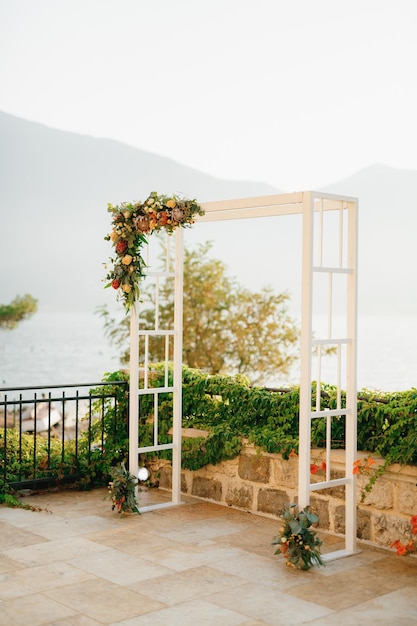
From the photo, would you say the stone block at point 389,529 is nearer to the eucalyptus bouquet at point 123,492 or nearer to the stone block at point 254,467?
the stone block at point 254,467

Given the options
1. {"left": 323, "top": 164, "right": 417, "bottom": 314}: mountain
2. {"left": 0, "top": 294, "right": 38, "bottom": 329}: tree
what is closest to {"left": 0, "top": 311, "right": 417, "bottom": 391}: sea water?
{"left": 0, "top": 294, "right": 38, "bottom": 329}: tree

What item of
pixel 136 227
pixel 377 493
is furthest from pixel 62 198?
pixel 377 493

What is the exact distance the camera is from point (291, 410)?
5781 mm

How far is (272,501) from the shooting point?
5.76 meters

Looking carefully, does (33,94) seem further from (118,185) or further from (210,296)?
(210,296)

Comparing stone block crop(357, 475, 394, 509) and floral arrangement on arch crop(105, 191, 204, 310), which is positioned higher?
floral arrangement on arch crop(105, 191, 204, 310)

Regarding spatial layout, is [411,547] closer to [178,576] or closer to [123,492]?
[178,576]

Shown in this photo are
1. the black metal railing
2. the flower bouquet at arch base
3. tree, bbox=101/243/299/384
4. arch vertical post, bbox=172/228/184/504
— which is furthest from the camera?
Answer: tree, bbox=101/243/299/384

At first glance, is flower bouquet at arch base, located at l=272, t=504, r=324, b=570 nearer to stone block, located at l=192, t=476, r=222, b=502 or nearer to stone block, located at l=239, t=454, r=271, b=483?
stone block, located at l=239, t=454, r=271, b=483

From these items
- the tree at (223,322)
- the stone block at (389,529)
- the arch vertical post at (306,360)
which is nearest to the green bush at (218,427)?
the stone block at (389,529)

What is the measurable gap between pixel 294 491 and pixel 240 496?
1.83 ft

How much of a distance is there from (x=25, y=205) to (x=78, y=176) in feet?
7.00

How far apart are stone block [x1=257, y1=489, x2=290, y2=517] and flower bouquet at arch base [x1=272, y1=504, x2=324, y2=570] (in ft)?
3.40

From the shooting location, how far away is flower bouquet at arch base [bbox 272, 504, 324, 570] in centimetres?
455
